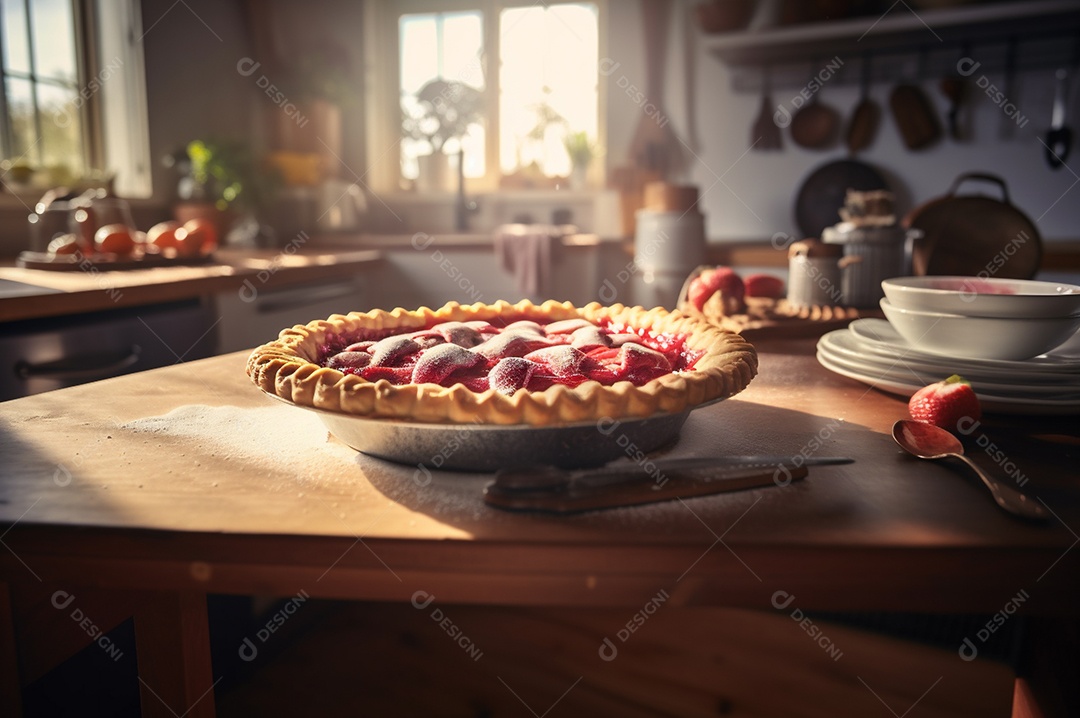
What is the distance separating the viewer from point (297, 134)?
181 inches

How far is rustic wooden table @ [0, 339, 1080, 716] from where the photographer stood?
1.77 feet

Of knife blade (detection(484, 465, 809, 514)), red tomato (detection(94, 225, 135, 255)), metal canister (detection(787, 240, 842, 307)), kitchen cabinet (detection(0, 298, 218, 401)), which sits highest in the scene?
red tomato (detection(94, 225, 135, 255))

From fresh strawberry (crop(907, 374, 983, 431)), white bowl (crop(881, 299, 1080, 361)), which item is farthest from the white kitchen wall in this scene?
fresh strawberry (crop(907, 374, 983, 431))

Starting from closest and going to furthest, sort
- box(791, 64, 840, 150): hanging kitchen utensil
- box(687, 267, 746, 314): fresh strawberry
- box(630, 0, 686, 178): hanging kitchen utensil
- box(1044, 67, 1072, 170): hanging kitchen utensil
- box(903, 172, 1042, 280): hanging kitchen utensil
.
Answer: box(687, 267, 746, 314): fresh strawberry → box(903, 172, 1042, 280): hanging kitchen utensil → box(1044, 67, 1072, 170): hanging kitchen utensil → box(791, 64, 840, 150): hanging kitchen utensil → box(630, 0, 686, 178): hanging kitchen utensil

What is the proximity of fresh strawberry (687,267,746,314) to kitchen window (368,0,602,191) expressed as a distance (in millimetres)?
3125

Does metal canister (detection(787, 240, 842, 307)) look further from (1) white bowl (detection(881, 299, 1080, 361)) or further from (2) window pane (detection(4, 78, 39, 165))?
(2) window pane (detection(4, 78, 39, 165))

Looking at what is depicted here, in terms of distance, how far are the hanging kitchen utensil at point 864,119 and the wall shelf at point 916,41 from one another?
5 cm

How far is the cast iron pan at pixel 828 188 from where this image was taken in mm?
3922

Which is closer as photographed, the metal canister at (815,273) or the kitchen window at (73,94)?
the metal canister at (815,273)

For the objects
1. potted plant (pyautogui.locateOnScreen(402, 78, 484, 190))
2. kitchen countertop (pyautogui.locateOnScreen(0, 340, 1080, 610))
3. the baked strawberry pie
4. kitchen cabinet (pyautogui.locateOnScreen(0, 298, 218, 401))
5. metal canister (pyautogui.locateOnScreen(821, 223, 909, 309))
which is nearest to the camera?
kitchen countertop (pyautogui.locateOnScreen(0, 340, 1080, 610))

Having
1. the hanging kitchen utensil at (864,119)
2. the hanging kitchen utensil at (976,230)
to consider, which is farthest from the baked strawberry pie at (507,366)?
the hanging kitchen utensil at (864,119)

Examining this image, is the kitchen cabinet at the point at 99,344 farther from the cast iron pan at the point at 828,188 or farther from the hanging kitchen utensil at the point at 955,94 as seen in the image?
the hanging kitchen utensil at the point at 955,94

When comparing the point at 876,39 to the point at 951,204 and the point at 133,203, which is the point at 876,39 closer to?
the point at 951,204

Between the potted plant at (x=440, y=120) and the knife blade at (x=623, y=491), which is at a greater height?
the potted plant at (x=440, y=120)
